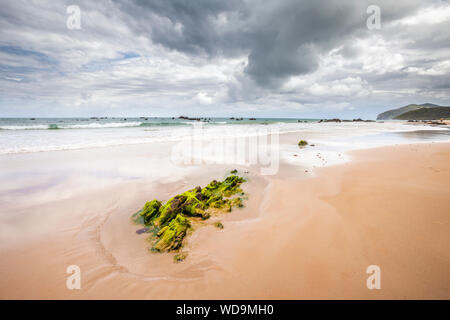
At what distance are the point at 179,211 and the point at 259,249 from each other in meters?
2.40

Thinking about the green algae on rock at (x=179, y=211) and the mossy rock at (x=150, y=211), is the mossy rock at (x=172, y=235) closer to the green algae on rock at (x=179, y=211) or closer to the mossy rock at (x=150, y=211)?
the green algae on rock at (x=179, y=211)

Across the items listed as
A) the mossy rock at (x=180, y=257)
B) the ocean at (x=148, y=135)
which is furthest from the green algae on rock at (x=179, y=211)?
the ocean at (x=148, y=135)

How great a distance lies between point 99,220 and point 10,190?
4.86 m

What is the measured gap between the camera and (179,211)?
496 centimetres

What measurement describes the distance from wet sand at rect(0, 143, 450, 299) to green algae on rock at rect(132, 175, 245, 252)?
0.27 metres

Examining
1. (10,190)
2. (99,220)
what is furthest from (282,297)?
(10,190)

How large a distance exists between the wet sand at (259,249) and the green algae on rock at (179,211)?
273mm

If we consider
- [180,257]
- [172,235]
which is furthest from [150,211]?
[180,257]

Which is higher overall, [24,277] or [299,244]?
[299,244]

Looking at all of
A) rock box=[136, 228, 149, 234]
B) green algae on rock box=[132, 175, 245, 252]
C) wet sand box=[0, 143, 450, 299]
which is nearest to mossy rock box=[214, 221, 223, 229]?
wet sand box=[0, 143, 450, 299]

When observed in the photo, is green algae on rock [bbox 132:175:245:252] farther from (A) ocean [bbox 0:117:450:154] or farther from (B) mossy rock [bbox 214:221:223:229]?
(A) ocean [bbox 0:117:450:154]

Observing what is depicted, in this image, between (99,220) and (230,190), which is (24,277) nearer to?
(99,220)
